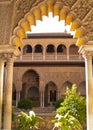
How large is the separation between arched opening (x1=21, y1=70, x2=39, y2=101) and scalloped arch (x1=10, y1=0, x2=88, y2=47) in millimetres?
19113

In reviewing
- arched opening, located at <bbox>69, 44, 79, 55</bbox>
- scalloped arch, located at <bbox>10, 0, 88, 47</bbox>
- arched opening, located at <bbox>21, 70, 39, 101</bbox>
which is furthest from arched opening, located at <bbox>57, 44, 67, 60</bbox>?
scalloped arch, located at <bbox>10, 0, 88, 47</bbox>

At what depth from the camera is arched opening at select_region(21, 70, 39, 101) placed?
2739 cm

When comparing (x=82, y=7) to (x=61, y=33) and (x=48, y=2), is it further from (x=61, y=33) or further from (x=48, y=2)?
(x=61, y=33)

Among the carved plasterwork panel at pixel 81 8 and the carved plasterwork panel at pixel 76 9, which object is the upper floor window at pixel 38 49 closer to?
the carved plasterwork panel at pixel 76 9

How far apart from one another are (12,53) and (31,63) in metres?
18.4

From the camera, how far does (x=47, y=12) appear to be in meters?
8.31

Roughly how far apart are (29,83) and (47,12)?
19549 mm

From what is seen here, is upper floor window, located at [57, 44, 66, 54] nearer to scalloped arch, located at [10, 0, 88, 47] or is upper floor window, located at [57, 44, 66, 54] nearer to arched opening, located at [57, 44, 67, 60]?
arched opening, located at [57, 44, 67, 60]

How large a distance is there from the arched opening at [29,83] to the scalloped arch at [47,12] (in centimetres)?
1911

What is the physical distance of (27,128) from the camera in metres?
11.9

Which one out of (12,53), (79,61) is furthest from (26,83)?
(12,53)

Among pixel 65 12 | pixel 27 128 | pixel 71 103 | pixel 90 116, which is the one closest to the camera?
pixel 90 116

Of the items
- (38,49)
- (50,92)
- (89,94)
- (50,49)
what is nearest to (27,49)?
(38,49)

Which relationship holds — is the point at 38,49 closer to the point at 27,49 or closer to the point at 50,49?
the point at 27,49
